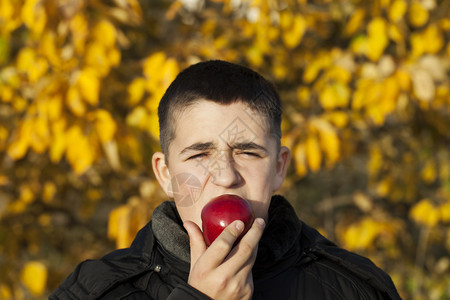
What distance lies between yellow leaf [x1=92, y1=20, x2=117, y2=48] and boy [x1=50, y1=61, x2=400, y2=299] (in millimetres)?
1210

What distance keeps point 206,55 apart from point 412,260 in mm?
2831

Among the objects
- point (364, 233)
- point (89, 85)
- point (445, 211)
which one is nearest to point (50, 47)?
point (89, 85)

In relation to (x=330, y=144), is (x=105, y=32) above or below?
above

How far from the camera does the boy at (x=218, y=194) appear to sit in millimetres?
1253

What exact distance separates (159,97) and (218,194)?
1462 mm

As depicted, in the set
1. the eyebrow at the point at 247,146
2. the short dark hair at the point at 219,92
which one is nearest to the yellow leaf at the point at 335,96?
the short dark hair at the point at 219,92

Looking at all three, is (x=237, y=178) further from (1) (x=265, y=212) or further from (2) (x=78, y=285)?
(2) (x=78, y=285)

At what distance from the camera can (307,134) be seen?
2750 mm

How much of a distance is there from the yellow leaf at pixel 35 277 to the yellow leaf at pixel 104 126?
83cm

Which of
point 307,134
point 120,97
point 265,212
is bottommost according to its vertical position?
point 265,212

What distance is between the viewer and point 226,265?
1043mm

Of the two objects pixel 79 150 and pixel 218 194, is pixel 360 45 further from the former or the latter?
pixel 218 194

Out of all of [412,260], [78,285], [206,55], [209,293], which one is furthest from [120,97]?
[412,260]

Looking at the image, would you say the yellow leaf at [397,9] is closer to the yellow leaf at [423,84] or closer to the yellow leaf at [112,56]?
the yellow leaf at [423,84]
